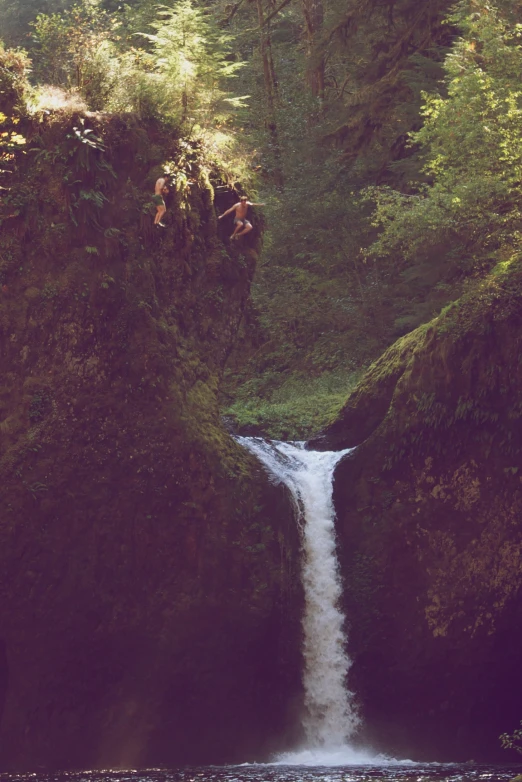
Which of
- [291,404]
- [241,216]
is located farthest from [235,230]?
[291,404]

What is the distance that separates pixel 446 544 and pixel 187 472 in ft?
14.3

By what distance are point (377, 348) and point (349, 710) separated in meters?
13.7

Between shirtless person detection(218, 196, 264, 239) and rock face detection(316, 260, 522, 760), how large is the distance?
155 inches

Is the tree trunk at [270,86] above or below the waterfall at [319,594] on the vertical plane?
above

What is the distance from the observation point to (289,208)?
1183 inches

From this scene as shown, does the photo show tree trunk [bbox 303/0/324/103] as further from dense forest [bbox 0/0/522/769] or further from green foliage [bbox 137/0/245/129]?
dense forest [bbox 0/0/522/769]

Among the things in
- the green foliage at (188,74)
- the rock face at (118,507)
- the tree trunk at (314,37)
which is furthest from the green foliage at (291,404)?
the tree trunk at (314,37)

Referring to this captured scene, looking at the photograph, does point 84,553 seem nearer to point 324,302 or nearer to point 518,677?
point 518,677

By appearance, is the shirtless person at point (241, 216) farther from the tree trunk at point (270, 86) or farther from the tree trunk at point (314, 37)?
the tree trunk at point (314, 37)

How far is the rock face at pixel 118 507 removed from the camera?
1374 cm

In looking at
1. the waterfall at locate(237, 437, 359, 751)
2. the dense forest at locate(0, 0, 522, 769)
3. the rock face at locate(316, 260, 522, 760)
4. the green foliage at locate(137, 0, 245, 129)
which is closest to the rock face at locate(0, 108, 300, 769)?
the dense forest at locate(0, 0, 522, 769)

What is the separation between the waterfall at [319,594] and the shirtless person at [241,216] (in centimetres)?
380

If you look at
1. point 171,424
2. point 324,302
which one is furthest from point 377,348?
point 171,424

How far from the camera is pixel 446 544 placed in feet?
49.9
